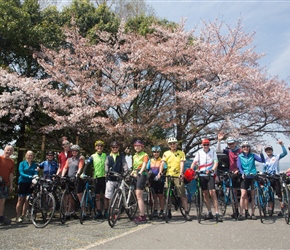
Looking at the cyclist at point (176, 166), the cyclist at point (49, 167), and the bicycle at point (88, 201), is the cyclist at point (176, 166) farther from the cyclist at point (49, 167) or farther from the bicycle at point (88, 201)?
the cyclist at point (49, 167)

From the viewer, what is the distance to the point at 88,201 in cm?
691

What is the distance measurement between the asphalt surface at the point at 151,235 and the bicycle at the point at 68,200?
0.23 metres

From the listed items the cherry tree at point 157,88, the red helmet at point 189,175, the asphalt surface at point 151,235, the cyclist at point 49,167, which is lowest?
the asphalt surface at point 151,235

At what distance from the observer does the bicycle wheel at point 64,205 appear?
21.2 ft

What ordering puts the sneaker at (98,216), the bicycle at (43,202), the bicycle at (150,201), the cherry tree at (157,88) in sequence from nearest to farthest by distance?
the bicycle at (43,202)
the sneaker at (98,216)
the bicycle at (150,201)
the cherry tree at (157,88)

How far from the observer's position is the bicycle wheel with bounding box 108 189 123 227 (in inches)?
235

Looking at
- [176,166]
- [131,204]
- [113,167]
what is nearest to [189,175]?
[176,166]

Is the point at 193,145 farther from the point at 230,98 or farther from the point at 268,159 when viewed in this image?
the point at 268,159

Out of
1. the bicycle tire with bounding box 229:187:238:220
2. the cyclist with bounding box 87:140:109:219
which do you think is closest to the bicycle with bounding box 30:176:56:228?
the cyclist with bounding box 87:140:109:219

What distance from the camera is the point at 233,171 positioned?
7211 millimetres

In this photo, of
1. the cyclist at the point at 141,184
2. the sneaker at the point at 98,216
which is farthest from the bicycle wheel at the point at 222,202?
the sneaker at the point at 98,216

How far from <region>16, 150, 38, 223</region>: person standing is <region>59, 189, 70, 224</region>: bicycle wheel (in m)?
0.90

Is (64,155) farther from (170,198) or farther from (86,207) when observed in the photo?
(170,198)

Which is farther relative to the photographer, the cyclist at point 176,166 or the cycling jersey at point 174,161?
the cycling jersey at point 174,161
